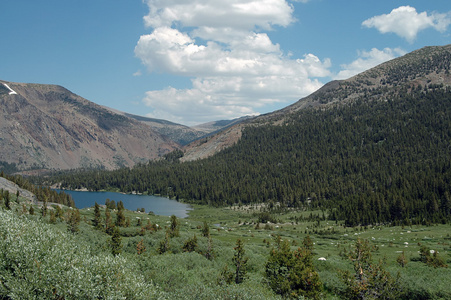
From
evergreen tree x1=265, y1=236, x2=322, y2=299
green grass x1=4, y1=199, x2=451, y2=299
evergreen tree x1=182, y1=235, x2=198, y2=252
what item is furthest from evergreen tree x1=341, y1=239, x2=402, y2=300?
evergreen tree x1=182, y1=235, x2=198, y2=252

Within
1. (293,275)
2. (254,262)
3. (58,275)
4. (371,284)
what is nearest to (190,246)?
(254,262)

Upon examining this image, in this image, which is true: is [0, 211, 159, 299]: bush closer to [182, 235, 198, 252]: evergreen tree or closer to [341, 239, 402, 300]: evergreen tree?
[341, 239, 402, 300]: evergreen tree

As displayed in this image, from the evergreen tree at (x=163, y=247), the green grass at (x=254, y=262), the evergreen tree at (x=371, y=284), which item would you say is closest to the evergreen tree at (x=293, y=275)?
the green grass at (x=254, y=262)

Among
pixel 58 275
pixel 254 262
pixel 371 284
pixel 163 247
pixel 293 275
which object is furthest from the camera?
pixel 163 247

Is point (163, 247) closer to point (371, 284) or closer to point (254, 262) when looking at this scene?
point (254, 262)

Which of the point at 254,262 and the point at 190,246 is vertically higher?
the point at 190,246

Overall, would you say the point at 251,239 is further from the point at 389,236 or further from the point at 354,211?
the point at 354,211

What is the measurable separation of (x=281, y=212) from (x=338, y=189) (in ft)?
146

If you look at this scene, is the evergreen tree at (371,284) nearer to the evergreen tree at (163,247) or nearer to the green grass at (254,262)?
the green grass at (254,262)

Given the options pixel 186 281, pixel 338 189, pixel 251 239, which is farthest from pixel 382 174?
pixel 186 281

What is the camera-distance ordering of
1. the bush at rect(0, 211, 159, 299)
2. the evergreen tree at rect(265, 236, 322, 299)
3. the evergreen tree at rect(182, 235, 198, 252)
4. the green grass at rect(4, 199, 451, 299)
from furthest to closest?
the evergreen tree at rect(182, 235, 198, 252), the evergreen tree at rect(265, 236, 322, 299), the green grass at rect(4, 199, 451, 299), the bush at rect(0, 211, 159, 299)

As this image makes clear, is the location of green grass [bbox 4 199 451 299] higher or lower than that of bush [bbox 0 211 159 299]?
lower

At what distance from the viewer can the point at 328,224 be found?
12388 centimetres

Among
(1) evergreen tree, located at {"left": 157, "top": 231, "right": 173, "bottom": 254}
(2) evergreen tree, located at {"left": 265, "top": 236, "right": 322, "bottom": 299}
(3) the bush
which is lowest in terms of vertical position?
(1) evergreen tree, located at {"left": 157, "top": 231, "right": 173, "bottom": 254}
